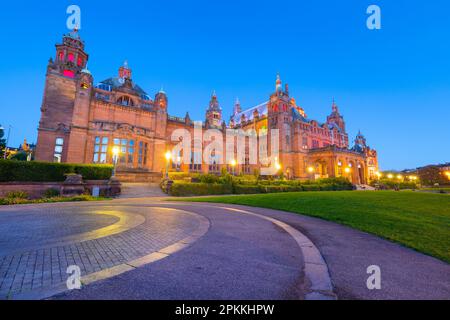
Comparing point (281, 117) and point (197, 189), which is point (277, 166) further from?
point (197, 189)

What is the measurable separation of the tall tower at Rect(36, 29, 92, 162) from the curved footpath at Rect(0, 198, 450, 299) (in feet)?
96.5

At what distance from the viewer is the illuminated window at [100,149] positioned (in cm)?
2933

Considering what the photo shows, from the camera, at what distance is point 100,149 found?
96.8 feet

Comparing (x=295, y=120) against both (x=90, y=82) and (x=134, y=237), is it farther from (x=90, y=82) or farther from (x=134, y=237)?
(x=134, y=237)

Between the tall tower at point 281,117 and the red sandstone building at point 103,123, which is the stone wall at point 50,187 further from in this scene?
the tall tower at point 281,117

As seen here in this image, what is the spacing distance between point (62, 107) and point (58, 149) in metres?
7.25

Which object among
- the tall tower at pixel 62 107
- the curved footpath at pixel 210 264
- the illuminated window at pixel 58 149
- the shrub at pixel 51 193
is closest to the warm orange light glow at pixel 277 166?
the tall tower at pixel 62 107

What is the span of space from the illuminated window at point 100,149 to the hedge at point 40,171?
9.22 meters

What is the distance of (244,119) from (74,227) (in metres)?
65.9

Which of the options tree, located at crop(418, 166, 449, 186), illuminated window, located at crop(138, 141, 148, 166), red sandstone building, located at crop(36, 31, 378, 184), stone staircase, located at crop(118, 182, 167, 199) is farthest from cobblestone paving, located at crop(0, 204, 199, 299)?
tree, located at crop(418, 166, 449, 186)

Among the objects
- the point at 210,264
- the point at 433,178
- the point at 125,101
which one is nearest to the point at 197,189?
the point at 210,264

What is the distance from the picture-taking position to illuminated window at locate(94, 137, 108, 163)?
29.3 m
